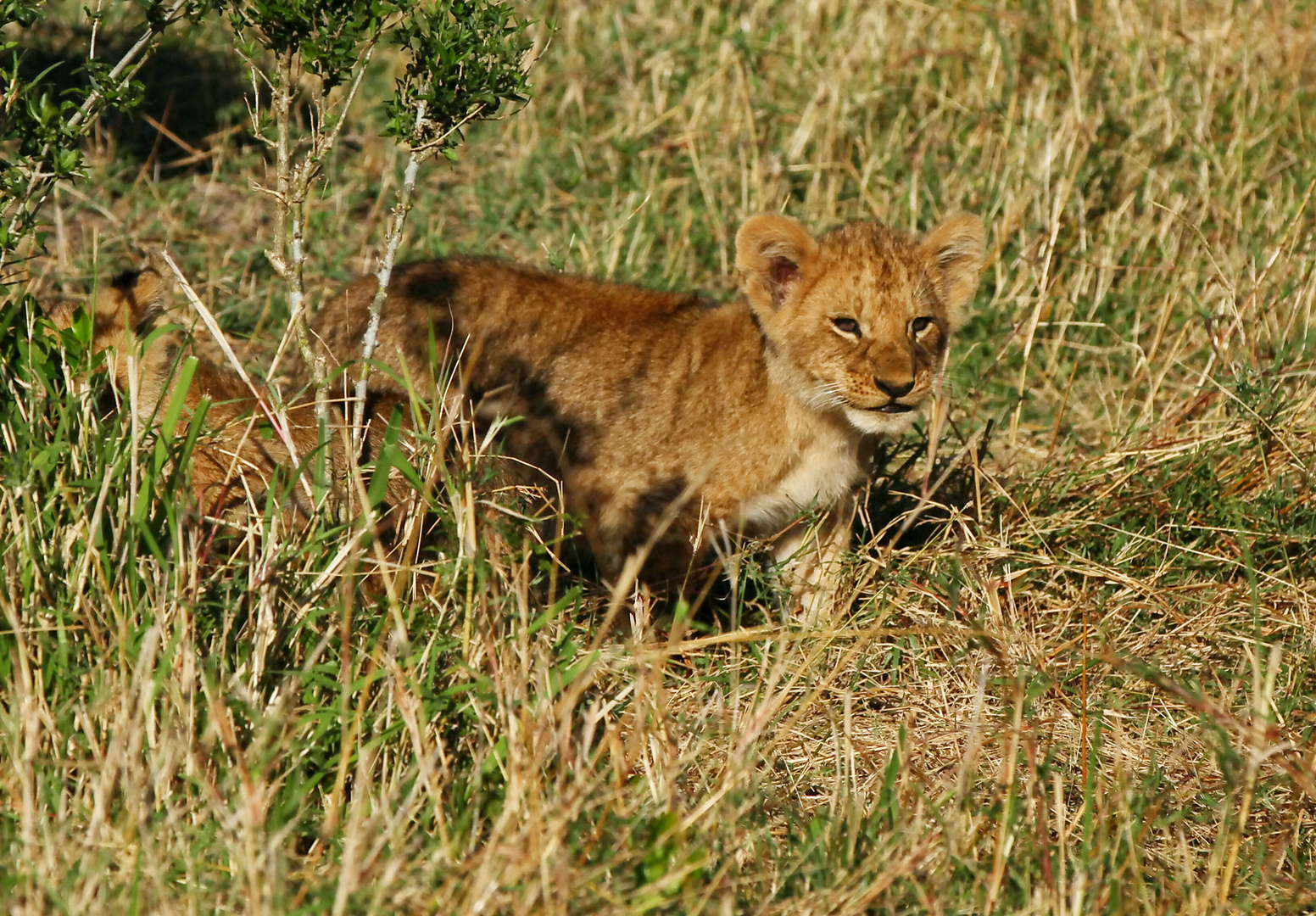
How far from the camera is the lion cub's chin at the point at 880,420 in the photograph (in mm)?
5379

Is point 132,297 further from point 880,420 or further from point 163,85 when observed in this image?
point 163,85

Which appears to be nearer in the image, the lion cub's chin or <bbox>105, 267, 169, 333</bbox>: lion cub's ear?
<bbox>105, 267, 169, 333</bbox>: lion cub's ear

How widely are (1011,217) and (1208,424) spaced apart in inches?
68.4

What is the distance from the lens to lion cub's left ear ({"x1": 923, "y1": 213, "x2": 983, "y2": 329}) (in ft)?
18.9

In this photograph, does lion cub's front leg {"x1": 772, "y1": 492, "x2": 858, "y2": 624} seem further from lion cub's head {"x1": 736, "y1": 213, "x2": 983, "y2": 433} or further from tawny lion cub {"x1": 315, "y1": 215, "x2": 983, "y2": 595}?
lion cub's head {"x1": 736, "y1": 213, "x2": 983, "y2": 433}

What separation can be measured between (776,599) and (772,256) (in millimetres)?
1269

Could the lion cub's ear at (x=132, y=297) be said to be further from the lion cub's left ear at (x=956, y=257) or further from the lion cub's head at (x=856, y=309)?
the lion cub's left ear at (x=956, y=257)

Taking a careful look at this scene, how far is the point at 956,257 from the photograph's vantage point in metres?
5.86

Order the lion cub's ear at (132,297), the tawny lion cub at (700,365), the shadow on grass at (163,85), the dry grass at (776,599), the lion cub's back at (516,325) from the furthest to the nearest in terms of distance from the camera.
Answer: the shadow on grass at (163,85) < the lion cub's back at (516,325) < the tawny lion cub at (700,365) < the lion cub's ear at (132,297) < the dry grass at (776,599)

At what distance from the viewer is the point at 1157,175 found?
27.3 feet

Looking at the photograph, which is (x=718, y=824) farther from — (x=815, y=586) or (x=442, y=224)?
(x=442, y=224)

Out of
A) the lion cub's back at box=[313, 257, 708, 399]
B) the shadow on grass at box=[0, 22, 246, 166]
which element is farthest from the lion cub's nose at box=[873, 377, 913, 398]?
the shadow on grass at box=[0, 22, 246, 166]

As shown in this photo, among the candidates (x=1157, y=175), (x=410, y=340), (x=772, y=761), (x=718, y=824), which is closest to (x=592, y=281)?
(x=410, y=340)

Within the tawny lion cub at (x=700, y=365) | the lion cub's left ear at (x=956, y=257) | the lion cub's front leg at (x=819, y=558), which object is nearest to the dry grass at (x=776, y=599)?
the lion cub's front leg at (x=819, y=558)
